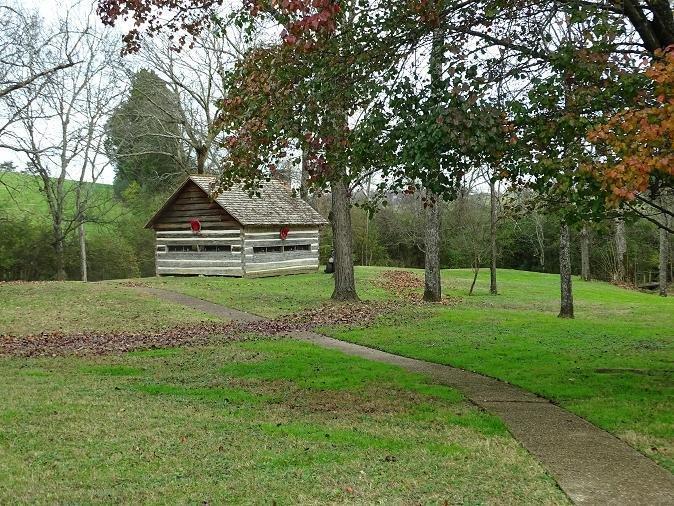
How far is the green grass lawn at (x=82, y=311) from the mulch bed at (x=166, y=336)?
99 centimetres

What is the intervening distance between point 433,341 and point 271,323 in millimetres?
5333

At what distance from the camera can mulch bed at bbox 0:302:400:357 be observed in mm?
14508

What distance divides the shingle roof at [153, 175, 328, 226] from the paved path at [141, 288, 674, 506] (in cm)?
2124

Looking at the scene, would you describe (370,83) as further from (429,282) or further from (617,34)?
(429,282)

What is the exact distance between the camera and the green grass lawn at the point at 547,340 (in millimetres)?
8789

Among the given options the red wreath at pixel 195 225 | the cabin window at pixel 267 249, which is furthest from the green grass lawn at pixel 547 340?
the red wreath at pixel 195 225

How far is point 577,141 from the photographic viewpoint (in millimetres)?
8094

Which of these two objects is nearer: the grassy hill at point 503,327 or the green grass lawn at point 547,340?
the green grass lawn at point 547,340

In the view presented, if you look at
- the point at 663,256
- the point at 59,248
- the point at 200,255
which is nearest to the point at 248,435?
the point at 200,255

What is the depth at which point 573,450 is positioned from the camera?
689 cm

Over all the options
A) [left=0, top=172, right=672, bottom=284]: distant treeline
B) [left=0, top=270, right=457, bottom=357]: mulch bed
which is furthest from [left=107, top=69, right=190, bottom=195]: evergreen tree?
[left=0, top=270, right=457, bottom=357]: mulch bed

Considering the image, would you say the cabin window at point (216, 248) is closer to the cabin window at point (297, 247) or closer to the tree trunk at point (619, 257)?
the cabin window at point (297, 247)

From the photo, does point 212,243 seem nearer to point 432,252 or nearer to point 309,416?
point 432,252

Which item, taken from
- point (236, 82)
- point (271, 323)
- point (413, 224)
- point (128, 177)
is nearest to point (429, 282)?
→ point (271, 323)
